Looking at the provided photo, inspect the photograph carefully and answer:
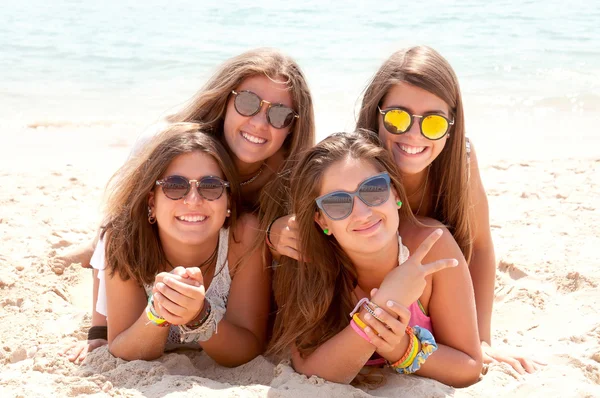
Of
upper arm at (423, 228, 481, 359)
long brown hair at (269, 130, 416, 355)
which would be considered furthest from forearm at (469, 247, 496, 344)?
long brown hair at (269, 130, 416, 355)

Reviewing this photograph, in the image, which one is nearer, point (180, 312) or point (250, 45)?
point (180, 312)

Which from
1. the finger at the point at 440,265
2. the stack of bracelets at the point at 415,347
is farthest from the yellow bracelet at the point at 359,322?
the finger at the point at 440,265

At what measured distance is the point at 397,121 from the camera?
329 cm

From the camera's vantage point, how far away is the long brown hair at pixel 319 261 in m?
3.10

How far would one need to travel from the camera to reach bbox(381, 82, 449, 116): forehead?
3281mm

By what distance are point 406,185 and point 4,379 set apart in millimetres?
2060

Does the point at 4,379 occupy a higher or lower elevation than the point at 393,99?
lower

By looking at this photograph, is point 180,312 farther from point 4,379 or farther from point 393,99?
point 393,99

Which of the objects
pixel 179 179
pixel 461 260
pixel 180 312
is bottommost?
pixel 180 312

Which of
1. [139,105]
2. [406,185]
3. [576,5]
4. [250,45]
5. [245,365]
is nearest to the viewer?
[245,365]

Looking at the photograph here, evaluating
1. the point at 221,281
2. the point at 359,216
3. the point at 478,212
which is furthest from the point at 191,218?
the point at 478,212

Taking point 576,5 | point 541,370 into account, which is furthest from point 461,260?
point 576,5

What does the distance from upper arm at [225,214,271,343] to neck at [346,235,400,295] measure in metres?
0.51

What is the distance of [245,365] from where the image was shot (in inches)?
131
